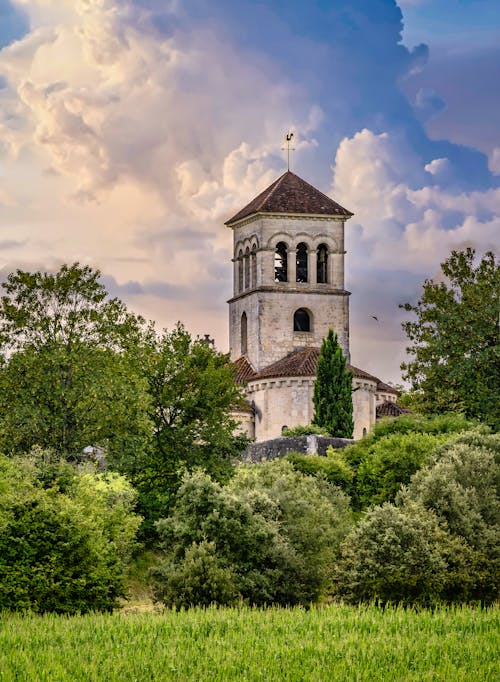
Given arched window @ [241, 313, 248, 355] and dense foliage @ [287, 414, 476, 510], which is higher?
arched window @ [241, 313, 248, 355]

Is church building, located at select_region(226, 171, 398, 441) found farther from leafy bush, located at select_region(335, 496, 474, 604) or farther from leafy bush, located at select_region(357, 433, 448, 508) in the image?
leafy bush, located at select_region(335, 496, 474, 604)

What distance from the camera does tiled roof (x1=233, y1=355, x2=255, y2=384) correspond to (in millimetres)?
77938

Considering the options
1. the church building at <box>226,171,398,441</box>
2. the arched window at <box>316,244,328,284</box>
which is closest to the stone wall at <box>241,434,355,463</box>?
the church building at <box>226,171,398,441</box>

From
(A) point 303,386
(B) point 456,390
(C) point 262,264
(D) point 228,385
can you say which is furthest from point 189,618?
(C) point 262,264

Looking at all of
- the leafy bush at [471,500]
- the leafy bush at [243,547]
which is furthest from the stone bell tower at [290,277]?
the leafy bush at [243,547]

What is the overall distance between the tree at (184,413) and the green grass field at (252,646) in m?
16.9

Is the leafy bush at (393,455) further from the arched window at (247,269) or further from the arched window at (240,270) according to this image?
the arched window at (240,270)

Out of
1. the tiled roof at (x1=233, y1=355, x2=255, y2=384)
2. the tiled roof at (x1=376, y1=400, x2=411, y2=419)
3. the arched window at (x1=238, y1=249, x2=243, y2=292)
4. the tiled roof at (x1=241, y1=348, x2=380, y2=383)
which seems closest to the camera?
the tiled roof at (x1=241, y1=348, x2=380, y2=383)

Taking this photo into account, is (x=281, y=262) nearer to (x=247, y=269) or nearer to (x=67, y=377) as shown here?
(x=247, y=269)

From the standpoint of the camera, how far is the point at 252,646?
25.1 meters

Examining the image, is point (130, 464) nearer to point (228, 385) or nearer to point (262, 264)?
point (228, 385)

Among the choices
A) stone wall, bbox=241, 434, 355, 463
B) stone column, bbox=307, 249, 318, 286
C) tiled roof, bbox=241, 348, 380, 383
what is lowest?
stone wall, bbox=241, 434, 355, 463

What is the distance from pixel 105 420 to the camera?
1754 inches

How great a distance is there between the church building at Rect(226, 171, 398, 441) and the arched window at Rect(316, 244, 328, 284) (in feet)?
0.21
